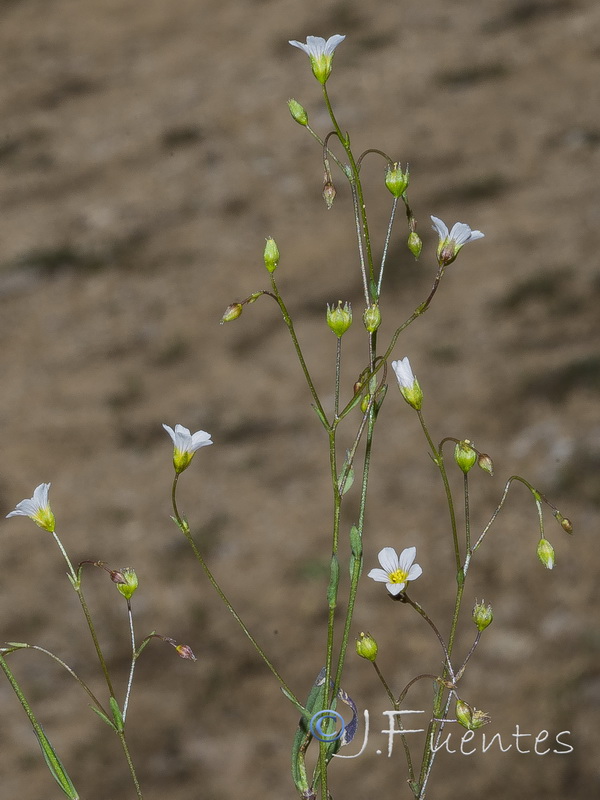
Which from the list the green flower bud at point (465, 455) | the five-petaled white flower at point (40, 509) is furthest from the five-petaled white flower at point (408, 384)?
the five-petaled white flower at point (40, 509)

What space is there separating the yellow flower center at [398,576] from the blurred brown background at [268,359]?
142cm

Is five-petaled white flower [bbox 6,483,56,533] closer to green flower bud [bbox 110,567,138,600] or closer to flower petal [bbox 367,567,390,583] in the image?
green flower bud [bbox 110,567,138,600]

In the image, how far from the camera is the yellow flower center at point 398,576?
759 mm

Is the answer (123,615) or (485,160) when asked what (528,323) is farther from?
(123,615)

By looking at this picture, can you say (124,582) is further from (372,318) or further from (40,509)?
(372,318)

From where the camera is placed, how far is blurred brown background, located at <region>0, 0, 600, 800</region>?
2281 millimetres

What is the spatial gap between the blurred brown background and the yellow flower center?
142 centimetres

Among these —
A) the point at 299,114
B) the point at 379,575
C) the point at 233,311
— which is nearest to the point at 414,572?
the point at 379,575

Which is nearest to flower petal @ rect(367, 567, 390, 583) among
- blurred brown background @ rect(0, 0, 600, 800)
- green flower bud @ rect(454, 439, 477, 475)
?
green flower bud @ rect(454, 439, 477, 475)

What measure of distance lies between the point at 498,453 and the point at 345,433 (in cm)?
47

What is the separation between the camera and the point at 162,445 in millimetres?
3031

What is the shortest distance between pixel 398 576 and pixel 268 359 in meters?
2.47

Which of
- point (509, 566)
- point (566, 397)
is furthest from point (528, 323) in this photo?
A: point (509, 566)

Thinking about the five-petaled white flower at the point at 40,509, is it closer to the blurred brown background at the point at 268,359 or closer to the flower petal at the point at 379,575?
the flower petal at the point at 379,575
